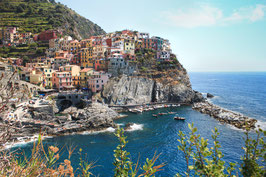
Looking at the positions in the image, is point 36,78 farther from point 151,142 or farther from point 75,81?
point 151,142

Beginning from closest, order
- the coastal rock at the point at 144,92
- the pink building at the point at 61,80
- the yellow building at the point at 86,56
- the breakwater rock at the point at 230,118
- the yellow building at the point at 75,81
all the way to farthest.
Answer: the breakwater rock at the point at 230,118, the pink building at the point at 61,80, the coastal rock at the point at 144,92, the yellow building at the point at 75,81, the yellow building at the point at 86,56

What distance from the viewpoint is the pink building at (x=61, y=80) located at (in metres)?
51.4

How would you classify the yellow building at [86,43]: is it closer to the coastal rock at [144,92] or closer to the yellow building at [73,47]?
the yellow building at [73,47]

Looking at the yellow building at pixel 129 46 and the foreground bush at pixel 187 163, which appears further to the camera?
the yellow building at pixel 129 46

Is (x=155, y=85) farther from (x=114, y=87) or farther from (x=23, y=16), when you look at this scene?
(x=23, y=16)

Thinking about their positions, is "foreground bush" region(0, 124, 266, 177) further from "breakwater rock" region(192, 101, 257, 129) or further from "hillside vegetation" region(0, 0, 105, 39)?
"hillside vegetation" region(0, 0, 105, 39)

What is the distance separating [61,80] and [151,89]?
2891 centimetres

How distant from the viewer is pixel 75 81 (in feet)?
179

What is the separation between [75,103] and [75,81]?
1010 cm

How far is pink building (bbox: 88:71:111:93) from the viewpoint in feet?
171

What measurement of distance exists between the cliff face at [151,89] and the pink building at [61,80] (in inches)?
458

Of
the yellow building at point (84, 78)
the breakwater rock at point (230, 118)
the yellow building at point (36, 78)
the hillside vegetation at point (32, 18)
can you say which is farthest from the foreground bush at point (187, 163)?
the hillside vegetation at point (32, 18)

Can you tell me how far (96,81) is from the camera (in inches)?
2058

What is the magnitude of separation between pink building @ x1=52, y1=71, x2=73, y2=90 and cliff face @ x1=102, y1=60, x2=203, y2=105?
11628mm
